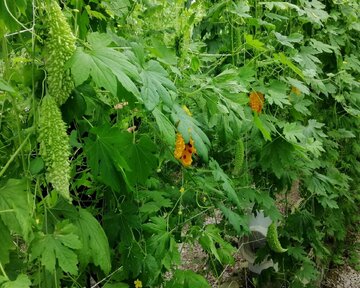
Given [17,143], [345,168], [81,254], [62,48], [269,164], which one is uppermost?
[62,48]

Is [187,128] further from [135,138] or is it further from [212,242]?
[212,242]

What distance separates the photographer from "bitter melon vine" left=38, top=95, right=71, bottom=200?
1.10 meters

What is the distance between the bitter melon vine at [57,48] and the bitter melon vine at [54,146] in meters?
0.03

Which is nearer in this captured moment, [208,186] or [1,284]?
[1,284]

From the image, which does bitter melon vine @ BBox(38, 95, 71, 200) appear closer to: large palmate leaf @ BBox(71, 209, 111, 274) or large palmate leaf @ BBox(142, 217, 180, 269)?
large palmate leaf @ BBox(71, 209, 111, 274)

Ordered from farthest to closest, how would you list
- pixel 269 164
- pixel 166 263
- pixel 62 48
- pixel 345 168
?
pixel 345 168 → pixel 269 164 → pixel 166 263 → pixel 62 48

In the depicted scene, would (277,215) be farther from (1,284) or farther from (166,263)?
(1,284)

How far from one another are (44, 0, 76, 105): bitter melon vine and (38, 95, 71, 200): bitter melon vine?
0.03 m

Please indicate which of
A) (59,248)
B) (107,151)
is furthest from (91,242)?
(107,151)

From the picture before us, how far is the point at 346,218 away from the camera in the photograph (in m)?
4.11

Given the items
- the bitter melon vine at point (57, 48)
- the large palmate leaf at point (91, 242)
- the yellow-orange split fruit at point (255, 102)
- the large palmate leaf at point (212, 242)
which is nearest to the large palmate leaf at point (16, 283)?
the large palmate leaf at point (91, 242)

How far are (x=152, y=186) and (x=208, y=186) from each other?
0.68 ft

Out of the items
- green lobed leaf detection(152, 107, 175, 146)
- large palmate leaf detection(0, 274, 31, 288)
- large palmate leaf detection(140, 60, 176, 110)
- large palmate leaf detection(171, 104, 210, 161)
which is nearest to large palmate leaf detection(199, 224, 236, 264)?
large palmate leaf detection(171, 104, 210, 161)

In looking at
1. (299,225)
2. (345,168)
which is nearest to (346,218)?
(345,168)
